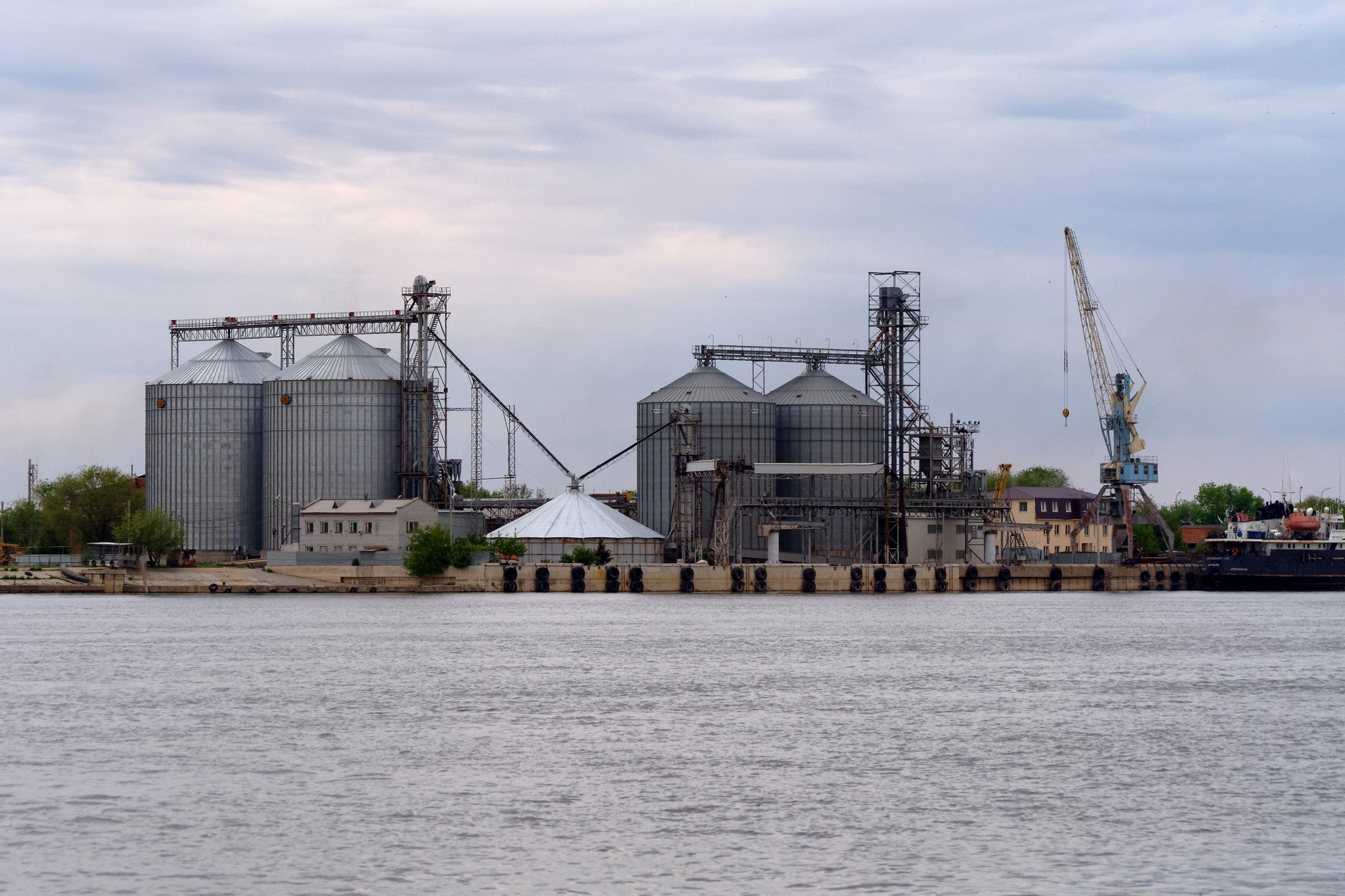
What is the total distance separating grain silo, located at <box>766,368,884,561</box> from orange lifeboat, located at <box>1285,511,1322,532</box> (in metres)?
31.8

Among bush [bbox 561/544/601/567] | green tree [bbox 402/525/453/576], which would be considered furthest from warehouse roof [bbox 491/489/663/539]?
green tree [bbox 402/525/453/576]

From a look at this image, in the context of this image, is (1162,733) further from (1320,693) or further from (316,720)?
(316,720)

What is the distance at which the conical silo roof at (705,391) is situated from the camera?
139250mm

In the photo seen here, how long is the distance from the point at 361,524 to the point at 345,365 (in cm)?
1623

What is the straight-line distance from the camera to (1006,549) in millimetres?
144375

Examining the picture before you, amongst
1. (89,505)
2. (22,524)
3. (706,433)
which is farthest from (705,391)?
(22,524)

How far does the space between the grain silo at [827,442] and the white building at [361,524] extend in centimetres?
2818

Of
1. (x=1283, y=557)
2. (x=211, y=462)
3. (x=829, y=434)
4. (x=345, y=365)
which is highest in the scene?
(x=345, y=365)

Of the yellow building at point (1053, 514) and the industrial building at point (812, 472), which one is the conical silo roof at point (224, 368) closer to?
the industrial building at point (812, 472)

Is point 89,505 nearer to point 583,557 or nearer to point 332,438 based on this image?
point 332,438

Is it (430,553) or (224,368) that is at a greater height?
(224,368)

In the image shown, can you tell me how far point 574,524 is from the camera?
131625 mm

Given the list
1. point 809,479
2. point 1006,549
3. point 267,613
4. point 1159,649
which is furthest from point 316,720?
point 1006,549

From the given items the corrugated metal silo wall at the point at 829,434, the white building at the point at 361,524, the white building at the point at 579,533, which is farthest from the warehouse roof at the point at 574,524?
the corrugated metal silo wall at the point at 829,434
